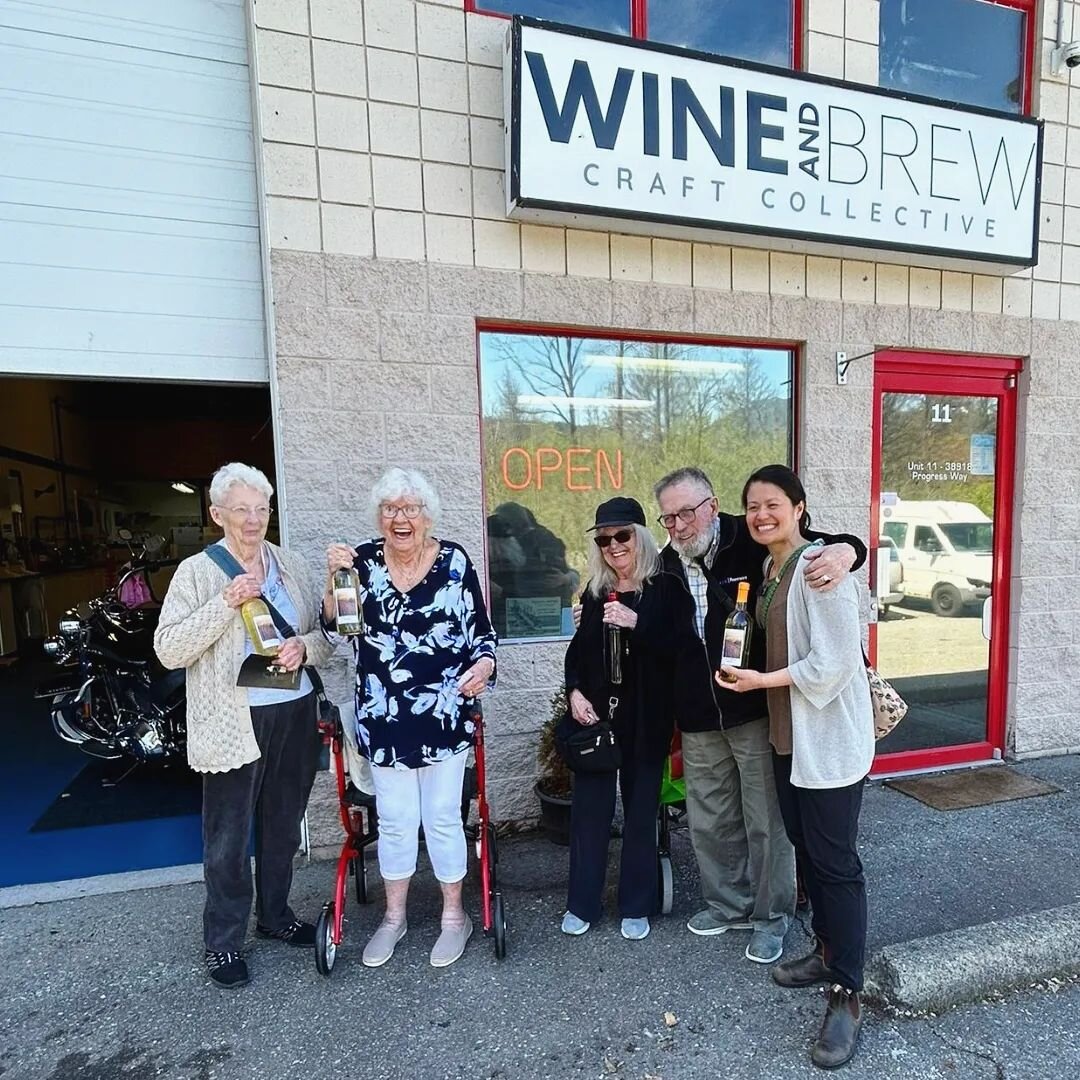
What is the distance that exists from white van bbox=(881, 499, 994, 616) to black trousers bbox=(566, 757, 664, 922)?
2.61m

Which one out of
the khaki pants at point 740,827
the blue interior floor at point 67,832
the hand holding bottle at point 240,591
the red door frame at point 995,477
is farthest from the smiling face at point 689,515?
the blue interior floor at point 67,832

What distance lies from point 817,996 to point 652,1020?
61 cm

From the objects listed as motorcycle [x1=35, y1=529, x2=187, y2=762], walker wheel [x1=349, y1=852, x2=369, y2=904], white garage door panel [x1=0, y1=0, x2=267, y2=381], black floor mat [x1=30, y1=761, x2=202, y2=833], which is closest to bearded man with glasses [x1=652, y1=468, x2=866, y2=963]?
walker wheel [x1=349, y1=852, x2=369, y2=904]

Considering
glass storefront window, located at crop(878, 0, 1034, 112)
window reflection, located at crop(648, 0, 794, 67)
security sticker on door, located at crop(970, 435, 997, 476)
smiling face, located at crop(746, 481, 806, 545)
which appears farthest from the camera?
security sticker on door, located at crop(970, 435, 997, 476)

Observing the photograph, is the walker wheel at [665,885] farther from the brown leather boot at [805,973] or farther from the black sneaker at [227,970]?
the black sneaker at [227,970]

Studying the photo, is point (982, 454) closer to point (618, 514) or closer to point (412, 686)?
point (618, 514)

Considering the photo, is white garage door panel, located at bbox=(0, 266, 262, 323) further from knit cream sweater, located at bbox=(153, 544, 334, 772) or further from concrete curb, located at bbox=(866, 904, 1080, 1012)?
concrete curb, located at bbox=(866, 904, 1080, 1012)

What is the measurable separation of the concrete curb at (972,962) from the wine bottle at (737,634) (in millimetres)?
1283

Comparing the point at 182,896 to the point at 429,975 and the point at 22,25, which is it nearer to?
the point at 429,975

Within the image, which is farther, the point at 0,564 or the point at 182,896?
the point at 0,564

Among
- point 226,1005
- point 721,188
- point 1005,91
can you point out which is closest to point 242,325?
point 721,188

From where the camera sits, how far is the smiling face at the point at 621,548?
265cm

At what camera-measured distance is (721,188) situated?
3535mm

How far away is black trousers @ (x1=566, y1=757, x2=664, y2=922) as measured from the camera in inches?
110
